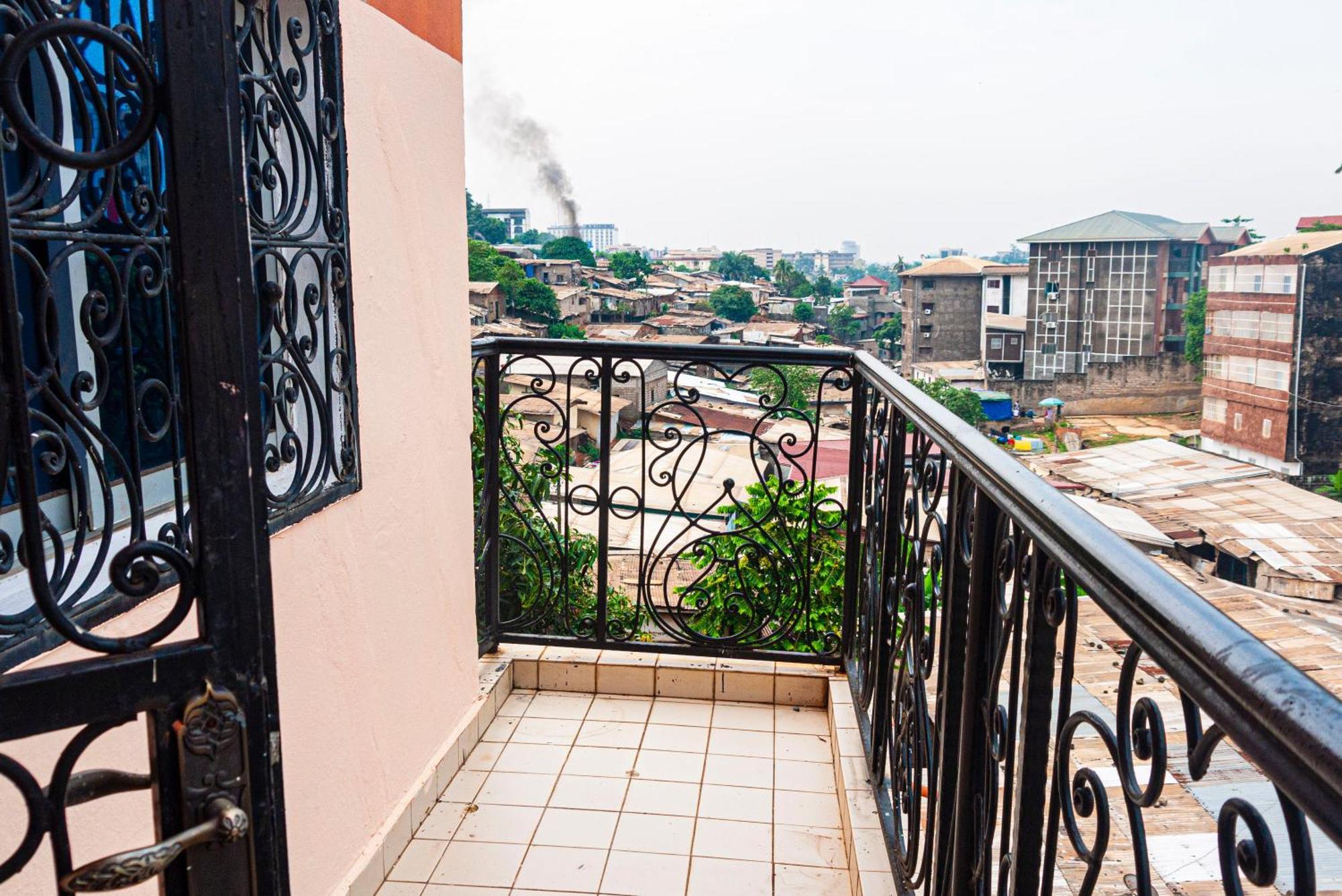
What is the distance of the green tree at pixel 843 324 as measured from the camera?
205 feet

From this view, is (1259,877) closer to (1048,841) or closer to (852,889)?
(1048,841)

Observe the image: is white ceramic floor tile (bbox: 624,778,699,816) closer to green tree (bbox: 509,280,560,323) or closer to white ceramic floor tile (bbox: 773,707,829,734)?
white ceramic floor tile (bbox: 773,707,829,734)

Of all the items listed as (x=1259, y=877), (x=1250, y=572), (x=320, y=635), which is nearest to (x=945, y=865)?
(x=1259, y=877)

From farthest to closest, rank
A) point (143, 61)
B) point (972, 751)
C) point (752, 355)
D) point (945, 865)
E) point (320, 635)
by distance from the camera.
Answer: point (752, 355) < point (320, 635) < point (945, 865) < point (972, 751) < point (143, 61)

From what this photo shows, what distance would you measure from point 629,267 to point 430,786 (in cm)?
5780

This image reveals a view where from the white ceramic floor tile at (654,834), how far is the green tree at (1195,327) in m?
41.4

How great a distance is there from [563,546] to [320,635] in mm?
1527

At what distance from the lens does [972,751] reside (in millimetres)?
1437

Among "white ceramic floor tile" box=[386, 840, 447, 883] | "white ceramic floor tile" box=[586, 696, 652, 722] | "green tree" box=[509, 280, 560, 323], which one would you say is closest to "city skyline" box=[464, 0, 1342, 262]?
"green tree" box=[509, 280, 560, 323]

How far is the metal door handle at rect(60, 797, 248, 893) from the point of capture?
788 mm

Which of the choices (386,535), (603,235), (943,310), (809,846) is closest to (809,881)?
(809,846)

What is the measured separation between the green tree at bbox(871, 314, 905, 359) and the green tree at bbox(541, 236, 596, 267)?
60.6 feet

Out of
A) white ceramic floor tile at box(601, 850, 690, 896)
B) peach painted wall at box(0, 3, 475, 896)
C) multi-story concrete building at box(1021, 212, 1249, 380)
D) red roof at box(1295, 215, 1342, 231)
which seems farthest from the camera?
multi-story concrete building at box(1021, 212, 1249, 380)

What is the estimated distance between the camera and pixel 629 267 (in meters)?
59.1
